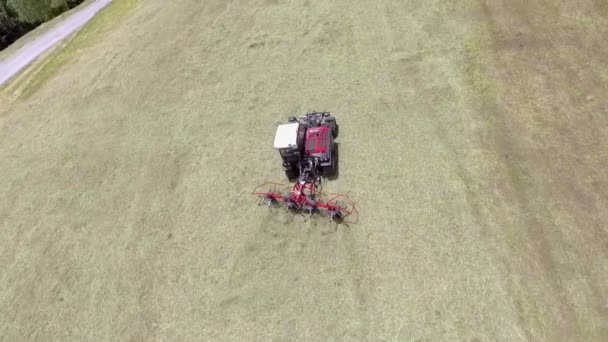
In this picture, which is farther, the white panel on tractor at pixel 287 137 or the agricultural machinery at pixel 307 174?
the white panel on tractor at pixel 287 137

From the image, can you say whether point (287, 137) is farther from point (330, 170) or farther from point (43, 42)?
point (43, 42)

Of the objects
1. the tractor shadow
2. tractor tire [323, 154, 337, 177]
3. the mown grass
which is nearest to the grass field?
the tractor shadow

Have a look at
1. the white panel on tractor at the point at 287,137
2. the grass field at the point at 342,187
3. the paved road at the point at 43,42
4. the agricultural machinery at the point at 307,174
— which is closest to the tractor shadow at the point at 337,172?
the agricultural machinery at the point at 307,174

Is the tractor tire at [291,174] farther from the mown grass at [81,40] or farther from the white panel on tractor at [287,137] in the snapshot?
the mown grass at [81,40]

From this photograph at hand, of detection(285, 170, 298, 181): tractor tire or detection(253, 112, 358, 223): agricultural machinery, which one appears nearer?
detection(253, 112, 358, 223): agricultural machinery

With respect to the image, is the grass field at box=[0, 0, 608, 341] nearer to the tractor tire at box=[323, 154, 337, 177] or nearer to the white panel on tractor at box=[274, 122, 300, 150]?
the tractor tire at box=[323, 154, 337, 177]

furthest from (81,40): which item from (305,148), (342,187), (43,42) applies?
(342,187)
